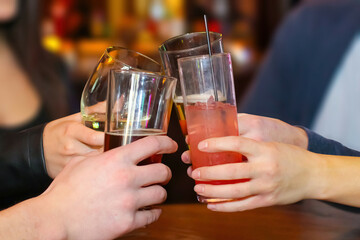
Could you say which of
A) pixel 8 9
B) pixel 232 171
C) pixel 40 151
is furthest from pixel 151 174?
pixel 8 9

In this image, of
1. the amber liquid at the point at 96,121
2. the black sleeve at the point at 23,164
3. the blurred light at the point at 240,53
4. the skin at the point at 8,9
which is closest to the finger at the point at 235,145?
the amber liquid at the point at 96,121

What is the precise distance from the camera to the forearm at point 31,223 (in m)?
0.92

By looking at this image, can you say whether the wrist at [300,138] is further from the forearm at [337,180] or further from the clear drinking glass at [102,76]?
the clear drinking glass at [102,76]

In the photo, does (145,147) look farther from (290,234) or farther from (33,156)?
(33,156)

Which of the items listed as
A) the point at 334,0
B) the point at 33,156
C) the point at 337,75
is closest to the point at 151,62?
the point at 33,156

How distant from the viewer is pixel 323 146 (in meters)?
1.44

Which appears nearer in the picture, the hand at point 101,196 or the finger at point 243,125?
the hand at point 101,196

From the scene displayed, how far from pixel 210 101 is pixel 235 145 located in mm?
130

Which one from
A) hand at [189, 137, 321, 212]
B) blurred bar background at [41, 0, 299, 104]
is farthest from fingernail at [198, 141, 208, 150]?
blurred bar background at [41, 0, 299, 104]

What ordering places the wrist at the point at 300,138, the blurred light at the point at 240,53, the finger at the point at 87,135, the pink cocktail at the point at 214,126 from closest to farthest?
the pink cocktail at the point at 214,126 → the finger at the point at 87,135 → the wrist at the point at 300,138 → the blurred light at the point at 240,53

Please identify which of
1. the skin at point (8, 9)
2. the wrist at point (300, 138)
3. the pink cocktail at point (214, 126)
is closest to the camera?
the pink cocktail at point (214, 126)

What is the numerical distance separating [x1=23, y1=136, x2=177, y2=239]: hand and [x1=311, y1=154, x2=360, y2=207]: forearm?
38 centimetres

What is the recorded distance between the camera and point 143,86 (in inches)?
38.1

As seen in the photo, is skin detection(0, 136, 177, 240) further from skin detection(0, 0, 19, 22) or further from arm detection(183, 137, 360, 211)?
skin detection(0, 0, 19, 22)
